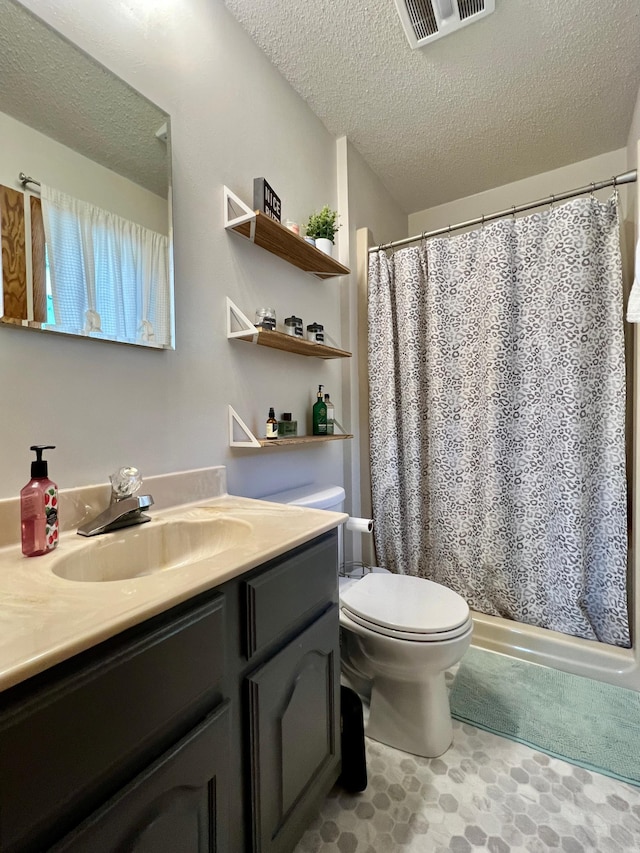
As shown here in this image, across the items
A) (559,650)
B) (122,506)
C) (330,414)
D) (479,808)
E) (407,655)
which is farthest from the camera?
(330,414)

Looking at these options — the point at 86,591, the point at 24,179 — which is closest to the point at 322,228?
the point at 24,179

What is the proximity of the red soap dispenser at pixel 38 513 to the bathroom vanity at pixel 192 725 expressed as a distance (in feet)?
0.86

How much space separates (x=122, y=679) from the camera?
1.61 ft

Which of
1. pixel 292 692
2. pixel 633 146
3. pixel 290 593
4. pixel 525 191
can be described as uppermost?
pixel 525 191

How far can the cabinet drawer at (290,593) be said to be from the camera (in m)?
0.71

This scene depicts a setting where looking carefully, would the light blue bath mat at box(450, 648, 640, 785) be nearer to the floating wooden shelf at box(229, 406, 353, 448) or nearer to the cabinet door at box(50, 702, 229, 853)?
the cabinet door at box(50, 702, 229, 853)

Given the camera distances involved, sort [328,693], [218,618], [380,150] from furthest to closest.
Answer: [380,150]
[328,693]
[218,618]

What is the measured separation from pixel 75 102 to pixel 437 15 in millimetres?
1284

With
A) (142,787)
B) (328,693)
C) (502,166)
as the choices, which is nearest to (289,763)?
(328,693)

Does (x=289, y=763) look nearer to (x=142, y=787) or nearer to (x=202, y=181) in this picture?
(x=142, y=787)

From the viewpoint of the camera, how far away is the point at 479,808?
3.34 feet

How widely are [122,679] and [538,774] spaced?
4.25 feet

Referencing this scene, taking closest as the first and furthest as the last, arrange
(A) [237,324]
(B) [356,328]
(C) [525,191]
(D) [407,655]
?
1. (D) [407,655]
2. (A) [237,324]
3. (B) [356,328]
4. (C) [525,191]

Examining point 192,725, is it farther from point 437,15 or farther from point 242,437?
point 437,15
